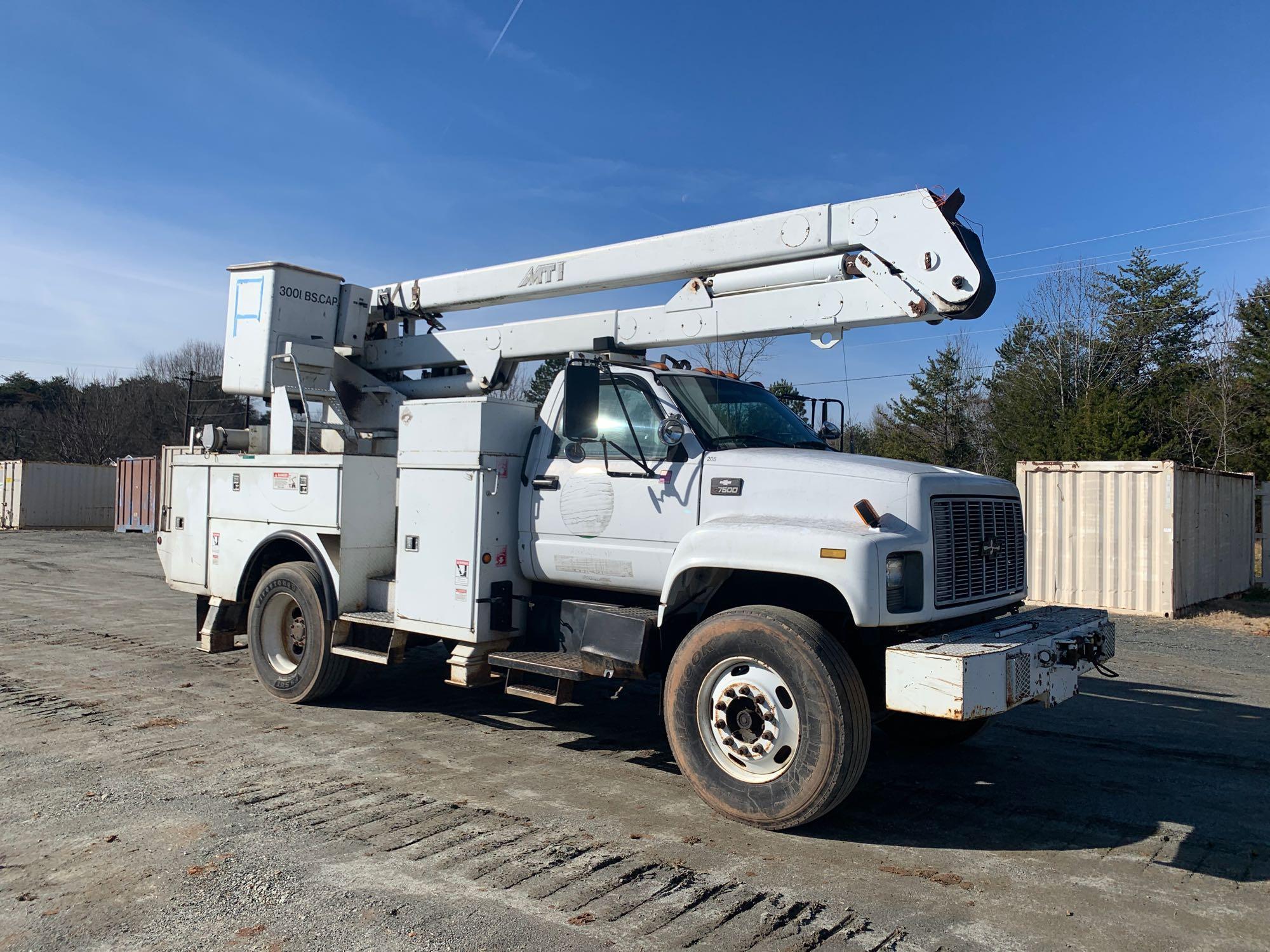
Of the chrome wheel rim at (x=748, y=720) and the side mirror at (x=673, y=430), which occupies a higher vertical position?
the side mirror at (x=673, y=430)

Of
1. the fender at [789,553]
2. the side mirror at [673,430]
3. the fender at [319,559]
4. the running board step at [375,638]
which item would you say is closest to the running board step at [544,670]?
the fender at [789,553]

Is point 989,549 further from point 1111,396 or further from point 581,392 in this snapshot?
point 1111,396

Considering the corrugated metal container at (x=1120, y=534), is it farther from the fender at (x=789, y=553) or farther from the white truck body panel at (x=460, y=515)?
the fender at (x=789, y=553)

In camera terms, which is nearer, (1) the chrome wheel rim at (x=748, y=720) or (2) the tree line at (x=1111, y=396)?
(1) the chrome wheel rim at (x=748, y=720)

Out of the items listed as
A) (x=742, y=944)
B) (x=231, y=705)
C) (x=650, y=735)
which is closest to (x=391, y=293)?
(x=231, y=705)

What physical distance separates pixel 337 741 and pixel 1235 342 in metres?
39.4

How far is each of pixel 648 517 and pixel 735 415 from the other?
945mm

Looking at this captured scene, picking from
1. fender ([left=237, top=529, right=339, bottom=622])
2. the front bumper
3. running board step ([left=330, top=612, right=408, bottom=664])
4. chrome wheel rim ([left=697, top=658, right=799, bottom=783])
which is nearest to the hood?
the front bumper

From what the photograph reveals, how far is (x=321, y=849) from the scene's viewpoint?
4.44 m

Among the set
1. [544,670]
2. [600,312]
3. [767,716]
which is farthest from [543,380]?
[767,716]

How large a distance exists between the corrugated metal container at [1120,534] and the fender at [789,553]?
1072cm

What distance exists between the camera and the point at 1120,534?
1427 cm

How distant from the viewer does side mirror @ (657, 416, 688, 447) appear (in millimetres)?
5598

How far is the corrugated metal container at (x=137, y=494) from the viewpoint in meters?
34.5
